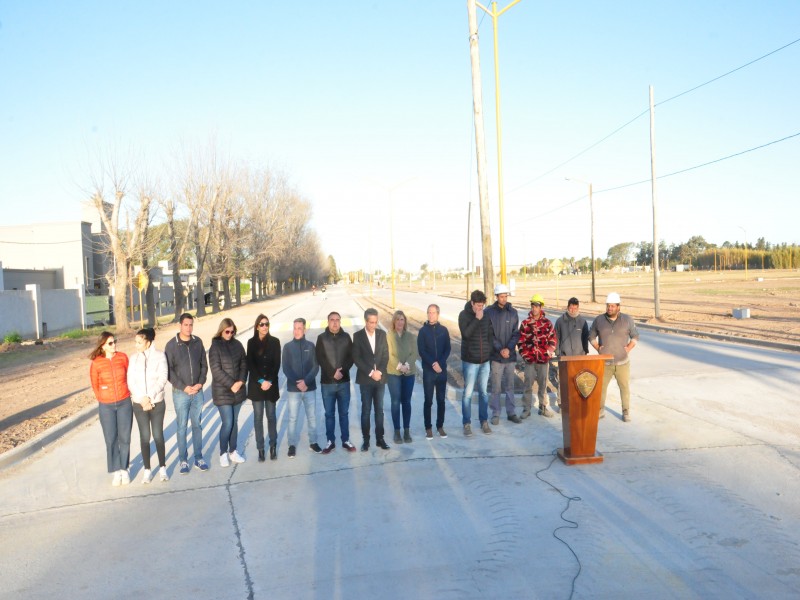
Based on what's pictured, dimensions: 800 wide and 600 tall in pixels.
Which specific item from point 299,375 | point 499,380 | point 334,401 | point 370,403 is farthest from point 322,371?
point 499,380

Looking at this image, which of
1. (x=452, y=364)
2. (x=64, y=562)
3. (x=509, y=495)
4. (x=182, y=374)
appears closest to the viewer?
(x=64, y=562)

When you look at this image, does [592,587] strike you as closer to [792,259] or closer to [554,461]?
[554,461]

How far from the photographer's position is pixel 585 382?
265 inches

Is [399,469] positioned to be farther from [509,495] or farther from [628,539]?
[628,539]

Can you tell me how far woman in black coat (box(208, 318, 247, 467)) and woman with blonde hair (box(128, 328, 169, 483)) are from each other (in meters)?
0.54

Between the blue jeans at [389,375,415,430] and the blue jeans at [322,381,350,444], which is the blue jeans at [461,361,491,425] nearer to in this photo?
the blue jeans at [389,375,415,430]

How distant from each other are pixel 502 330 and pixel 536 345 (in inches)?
26.7

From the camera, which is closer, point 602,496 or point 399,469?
point 602,496

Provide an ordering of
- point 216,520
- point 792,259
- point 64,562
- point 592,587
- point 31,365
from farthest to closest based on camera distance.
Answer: point 792,259 < point 31,365 < point 216,520 < point 64,562 < point 592,587

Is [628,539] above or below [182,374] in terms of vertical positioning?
below

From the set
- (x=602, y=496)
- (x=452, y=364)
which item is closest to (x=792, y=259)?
(x=452, y=364)

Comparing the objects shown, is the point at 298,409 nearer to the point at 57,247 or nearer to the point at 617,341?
the point at 617,341

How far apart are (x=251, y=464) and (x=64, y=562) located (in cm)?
252

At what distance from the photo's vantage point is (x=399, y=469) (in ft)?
21.9
